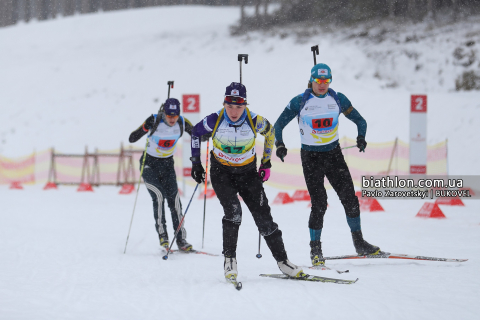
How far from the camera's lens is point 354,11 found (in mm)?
31172

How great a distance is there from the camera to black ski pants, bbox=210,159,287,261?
489 cm

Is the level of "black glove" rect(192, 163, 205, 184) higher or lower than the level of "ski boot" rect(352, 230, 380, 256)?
higher

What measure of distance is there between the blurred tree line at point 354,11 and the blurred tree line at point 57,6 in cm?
1537

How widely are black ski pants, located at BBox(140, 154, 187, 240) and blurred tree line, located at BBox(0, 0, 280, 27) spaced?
44607 millimetres

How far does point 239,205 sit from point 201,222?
16.6ft

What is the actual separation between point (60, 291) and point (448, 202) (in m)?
8.84

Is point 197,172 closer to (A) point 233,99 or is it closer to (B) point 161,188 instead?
(A) point 233,99

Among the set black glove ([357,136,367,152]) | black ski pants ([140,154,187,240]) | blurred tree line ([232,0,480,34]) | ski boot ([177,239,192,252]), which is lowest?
ski boot ([177,239,192,252])

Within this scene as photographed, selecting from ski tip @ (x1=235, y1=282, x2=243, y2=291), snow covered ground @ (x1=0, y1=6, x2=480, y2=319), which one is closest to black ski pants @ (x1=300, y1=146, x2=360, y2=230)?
snow covered ground @ (x1=0, y1=6, x2=480, y2=319)

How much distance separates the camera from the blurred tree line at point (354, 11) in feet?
91.7

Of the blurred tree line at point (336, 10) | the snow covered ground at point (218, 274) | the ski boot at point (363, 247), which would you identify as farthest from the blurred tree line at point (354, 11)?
the ski boot at point (363, 247)

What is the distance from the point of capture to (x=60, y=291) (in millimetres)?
4609

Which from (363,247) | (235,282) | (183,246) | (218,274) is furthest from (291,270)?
(183,246)

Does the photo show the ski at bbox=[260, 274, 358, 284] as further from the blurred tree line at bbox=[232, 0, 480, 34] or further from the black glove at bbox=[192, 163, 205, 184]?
the blurred tree line at bbox=[232, 0, 480, 34]
